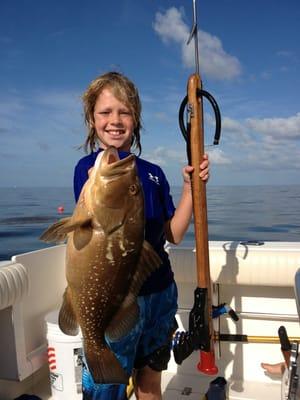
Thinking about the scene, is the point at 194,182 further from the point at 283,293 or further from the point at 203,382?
the point at 203,382

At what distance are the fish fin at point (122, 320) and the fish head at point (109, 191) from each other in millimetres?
462

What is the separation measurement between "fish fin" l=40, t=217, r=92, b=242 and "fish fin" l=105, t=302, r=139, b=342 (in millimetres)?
492

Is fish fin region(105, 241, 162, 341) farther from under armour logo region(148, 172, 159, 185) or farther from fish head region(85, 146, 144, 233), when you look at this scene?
under armour logo region(148, 172, 159, 185)

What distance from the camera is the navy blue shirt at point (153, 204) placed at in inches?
100

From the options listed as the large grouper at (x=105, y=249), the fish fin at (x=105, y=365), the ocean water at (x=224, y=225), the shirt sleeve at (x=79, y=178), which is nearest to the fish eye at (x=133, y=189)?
the large grouper at (x=105, y=249)

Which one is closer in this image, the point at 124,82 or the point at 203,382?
the point at 124,82

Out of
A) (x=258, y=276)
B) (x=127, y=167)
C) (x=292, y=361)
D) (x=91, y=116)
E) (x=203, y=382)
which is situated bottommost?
(x=203, y=382)

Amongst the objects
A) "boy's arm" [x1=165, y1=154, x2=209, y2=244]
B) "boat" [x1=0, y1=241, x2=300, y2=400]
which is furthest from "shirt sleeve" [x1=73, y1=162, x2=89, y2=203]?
"boat" [x1=0, y1=241, x2=300, y2=400]

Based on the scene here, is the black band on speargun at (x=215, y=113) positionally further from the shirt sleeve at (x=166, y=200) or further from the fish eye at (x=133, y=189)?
the fish eye at (x=133, y=189)

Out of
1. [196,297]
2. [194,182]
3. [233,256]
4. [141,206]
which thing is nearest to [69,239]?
[141,206]

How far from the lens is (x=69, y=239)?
198 centimetres

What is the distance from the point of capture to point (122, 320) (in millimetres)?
2143

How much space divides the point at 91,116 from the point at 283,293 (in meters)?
2.80

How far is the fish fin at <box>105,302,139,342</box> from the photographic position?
2117mm
